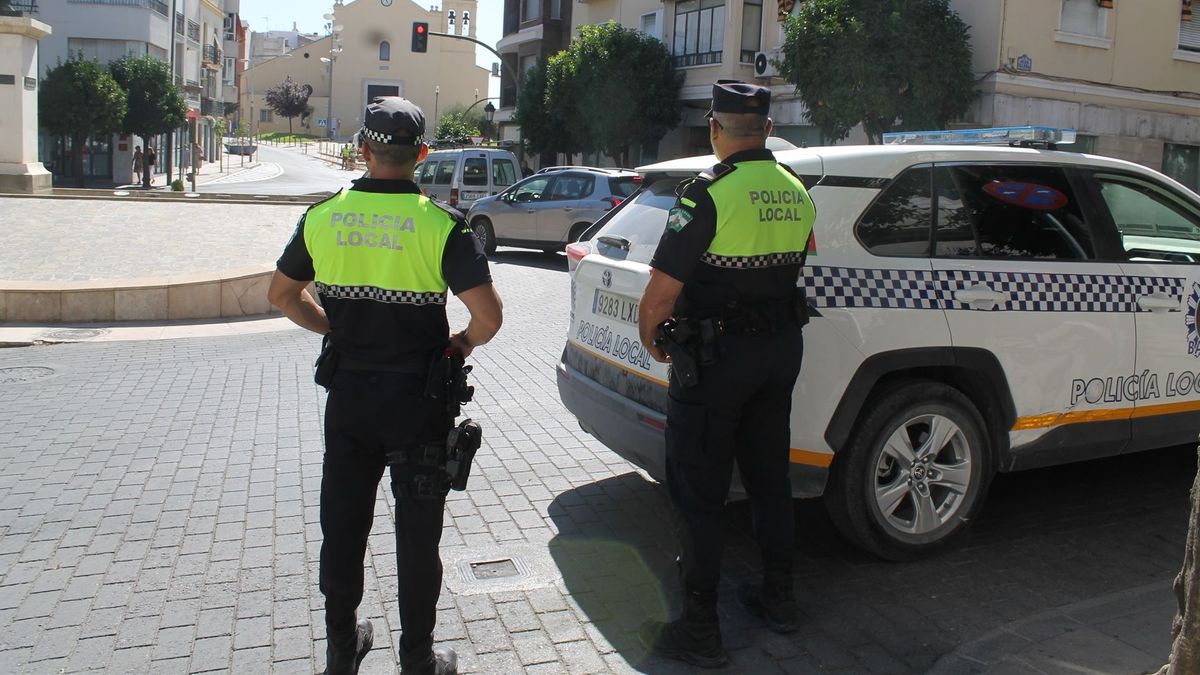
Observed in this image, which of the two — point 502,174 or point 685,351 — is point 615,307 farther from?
point 502,174

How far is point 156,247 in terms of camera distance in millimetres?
13734

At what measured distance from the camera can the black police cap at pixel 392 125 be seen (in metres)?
3.33

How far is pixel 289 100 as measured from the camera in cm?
10506

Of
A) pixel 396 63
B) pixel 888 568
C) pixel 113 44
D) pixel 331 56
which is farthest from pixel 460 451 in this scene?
pixel 396 63

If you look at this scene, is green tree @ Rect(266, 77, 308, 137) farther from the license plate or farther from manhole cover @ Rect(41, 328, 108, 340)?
the license plate

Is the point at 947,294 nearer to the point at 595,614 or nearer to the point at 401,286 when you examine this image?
the point at 595,614

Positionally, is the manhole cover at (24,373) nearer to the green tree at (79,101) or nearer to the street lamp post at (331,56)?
the green tree at (79,101)

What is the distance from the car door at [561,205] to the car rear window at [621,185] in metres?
0.33

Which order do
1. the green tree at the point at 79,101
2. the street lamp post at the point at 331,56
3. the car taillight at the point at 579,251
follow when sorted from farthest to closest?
the street lamp post at the point at 331,56 < the green tree at the point at 79,101 < the car taillight at the point at 579,251

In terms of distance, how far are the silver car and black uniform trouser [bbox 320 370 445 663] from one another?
44.9 feet

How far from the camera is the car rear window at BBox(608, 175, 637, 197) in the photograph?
1742 centimetres

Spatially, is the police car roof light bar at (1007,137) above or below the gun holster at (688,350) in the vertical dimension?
above

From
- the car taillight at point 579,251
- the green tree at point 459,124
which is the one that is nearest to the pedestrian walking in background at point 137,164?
the green tree at point 459,124

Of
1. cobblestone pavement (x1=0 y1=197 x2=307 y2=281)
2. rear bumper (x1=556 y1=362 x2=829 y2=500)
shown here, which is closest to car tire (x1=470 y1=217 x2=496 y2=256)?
cobblestone pavement (x1=0 y1=197 x2=307 y2=281)
